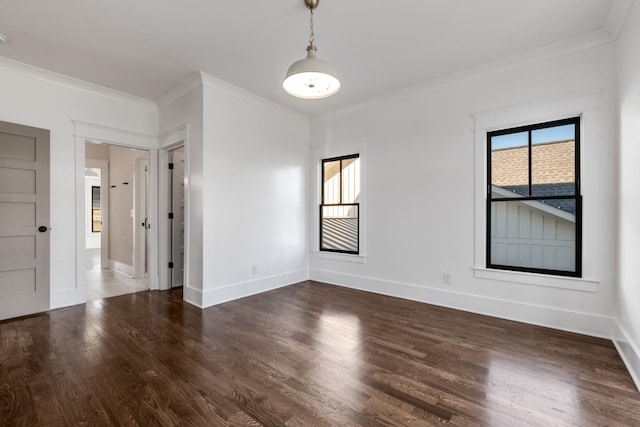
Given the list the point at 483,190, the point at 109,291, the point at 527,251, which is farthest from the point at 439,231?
the point at 109,291

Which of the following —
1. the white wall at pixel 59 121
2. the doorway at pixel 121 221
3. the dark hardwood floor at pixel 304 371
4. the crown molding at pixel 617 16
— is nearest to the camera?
the dark hardwood floor at pixel 304 371

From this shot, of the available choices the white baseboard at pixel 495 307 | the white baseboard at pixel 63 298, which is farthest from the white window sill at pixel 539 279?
the white baseboard at pixel 63 298

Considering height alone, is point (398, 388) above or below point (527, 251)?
below

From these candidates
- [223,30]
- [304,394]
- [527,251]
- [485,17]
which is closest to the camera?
[304,394]

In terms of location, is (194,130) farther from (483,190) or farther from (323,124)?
(483,190)

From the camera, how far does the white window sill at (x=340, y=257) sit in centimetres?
464

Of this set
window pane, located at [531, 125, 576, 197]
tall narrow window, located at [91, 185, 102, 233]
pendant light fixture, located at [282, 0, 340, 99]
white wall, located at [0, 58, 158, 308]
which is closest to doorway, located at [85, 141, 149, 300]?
white wall, located at [0, 58, 158, 308]

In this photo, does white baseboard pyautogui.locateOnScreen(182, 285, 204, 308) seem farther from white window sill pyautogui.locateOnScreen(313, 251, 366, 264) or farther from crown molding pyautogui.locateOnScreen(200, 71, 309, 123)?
crown molding pyautogui.locateOnScreen(200, 71, 309, 123)

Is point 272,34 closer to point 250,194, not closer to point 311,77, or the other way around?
point 311,77

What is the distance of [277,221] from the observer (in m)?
4.76

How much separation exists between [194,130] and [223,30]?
144 cm

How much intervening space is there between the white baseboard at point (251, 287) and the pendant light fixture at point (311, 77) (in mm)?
2730

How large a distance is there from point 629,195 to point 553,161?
888mm

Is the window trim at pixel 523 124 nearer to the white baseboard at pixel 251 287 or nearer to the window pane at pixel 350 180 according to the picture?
the window pane at pixel 350 180
